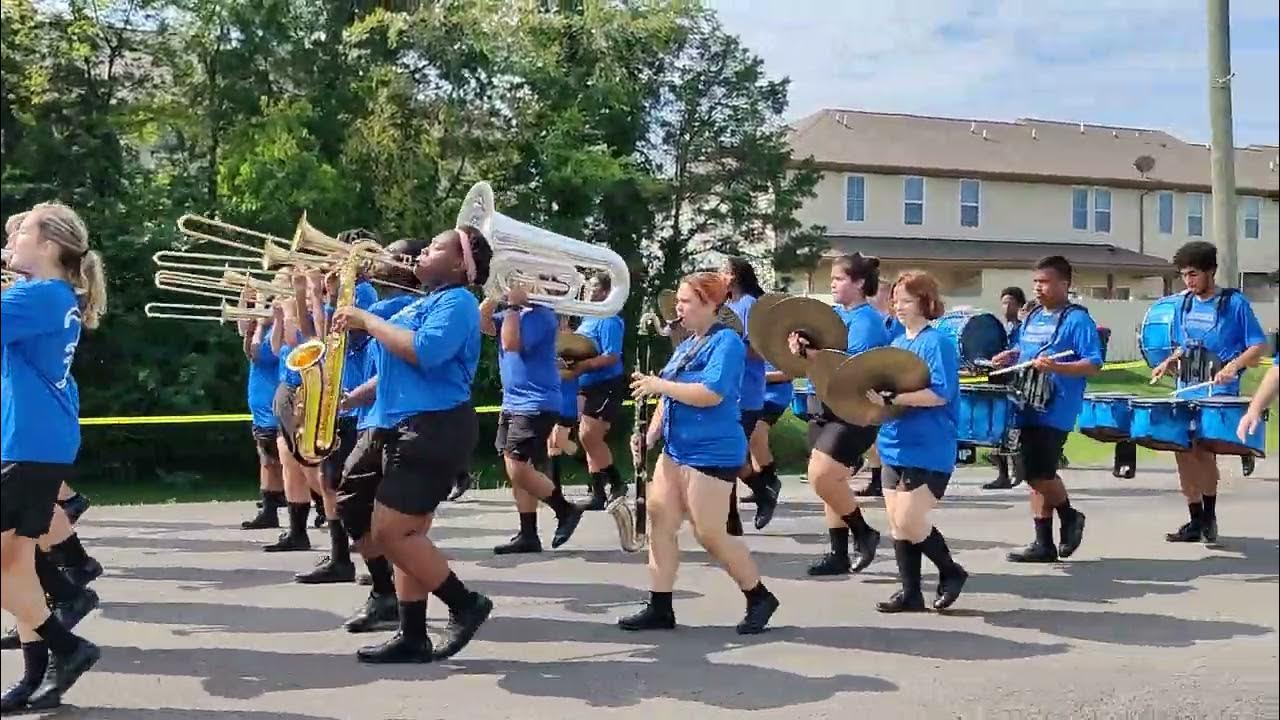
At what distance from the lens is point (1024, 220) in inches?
168

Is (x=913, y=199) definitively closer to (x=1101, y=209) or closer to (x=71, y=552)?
(x=1101, y=209)

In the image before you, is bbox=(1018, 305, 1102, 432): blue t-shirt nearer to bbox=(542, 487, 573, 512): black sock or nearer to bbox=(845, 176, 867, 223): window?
bbox=(845, 176, 867, 223): window

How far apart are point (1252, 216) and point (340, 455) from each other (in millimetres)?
Result: 3702

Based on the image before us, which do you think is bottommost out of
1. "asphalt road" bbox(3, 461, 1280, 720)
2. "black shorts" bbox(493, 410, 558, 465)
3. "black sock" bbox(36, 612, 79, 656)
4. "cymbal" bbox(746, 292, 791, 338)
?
"asphalt road" bbox(3, 461, 1280, 720)

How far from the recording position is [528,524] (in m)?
7.02

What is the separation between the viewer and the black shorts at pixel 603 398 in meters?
8.38

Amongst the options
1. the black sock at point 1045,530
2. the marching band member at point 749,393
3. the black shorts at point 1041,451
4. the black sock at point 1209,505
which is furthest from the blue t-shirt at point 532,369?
the black sock at point 1209,505

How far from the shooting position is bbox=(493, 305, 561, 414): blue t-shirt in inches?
261

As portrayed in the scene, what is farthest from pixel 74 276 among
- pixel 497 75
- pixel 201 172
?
pixel 201 172

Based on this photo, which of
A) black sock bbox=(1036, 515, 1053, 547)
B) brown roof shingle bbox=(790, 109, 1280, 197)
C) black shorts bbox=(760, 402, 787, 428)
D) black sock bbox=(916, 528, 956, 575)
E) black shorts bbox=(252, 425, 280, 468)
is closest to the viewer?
brown roof shingle bbox=(790, 109, 1280, 197)

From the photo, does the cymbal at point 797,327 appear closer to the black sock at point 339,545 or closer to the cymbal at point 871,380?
the cymbal at point 871,380

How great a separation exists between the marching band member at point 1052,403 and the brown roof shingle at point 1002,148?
1425mm

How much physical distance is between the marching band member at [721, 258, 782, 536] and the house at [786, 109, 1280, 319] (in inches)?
35.0

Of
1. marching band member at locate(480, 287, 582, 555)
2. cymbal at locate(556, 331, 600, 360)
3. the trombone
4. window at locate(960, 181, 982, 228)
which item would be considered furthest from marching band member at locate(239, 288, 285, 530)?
window at locate(960, 181, 982, 228)
